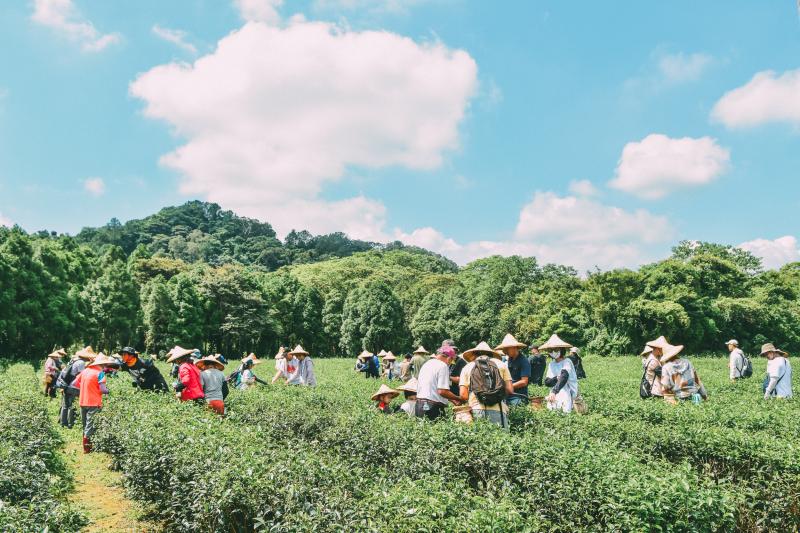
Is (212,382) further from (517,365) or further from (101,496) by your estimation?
(517,365)

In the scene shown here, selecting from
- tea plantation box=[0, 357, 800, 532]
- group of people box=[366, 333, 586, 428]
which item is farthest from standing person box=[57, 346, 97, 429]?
group of people box=[366, 333, 586, 428]

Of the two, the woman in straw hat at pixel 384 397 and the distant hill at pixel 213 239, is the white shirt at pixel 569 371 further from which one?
the distant hill at pixel 213 239

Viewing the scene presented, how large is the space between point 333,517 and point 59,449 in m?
8.49

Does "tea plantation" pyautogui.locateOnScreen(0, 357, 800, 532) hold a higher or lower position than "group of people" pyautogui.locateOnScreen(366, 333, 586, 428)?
lower

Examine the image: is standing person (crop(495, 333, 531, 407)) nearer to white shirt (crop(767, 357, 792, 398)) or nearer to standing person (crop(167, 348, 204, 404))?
white shirt (crop(767, 357, 792, 398))

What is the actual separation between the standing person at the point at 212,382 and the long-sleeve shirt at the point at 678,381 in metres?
8.84

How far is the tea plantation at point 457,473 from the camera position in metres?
4.62

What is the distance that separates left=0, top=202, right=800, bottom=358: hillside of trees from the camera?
125ft

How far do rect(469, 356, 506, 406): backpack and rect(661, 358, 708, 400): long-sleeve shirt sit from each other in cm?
481

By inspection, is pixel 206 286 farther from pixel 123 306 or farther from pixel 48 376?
pixel 48 376

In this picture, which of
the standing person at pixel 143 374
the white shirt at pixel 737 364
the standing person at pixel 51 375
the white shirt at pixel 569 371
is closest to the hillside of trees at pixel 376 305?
the standing person at pixel 51 375

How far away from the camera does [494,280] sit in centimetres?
5769

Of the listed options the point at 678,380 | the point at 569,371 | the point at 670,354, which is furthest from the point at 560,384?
the point at 678,380

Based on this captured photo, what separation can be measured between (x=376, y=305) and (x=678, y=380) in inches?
1851
